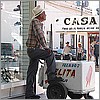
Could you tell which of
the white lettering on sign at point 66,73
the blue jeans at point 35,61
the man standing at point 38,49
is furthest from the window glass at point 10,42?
the white lettering on sign at point 66,73

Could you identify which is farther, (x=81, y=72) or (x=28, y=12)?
(x=28, y=12)

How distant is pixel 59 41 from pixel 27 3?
11513mm

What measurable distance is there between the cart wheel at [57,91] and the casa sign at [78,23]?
8.98 meters

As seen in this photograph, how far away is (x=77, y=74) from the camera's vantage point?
4.07 m

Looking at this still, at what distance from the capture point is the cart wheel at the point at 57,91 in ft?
13.4

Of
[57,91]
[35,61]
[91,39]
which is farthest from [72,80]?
[91,39]

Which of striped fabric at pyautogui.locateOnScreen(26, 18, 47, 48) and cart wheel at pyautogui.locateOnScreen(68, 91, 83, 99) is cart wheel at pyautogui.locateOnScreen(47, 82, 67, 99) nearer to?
cart wheel at pyautogui.locateOnScreen(68, 91, 83, 99)

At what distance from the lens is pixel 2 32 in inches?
186

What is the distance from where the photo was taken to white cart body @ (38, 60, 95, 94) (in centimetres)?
405

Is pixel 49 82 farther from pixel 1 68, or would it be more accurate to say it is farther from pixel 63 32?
pixel 63 32

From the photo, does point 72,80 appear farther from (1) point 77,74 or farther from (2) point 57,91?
(2) point 57,91

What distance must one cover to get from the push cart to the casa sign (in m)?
8.86

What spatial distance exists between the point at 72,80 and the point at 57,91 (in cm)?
27

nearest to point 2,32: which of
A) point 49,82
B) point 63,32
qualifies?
point 49,82
